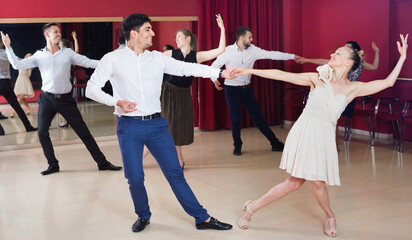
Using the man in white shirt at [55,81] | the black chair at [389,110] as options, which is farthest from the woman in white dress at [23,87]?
the black chair at [389,110]

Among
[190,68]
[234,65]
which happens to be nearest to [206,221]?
[190,68]

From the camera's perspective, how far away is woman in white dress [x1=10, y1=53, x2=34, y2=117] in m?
7.90

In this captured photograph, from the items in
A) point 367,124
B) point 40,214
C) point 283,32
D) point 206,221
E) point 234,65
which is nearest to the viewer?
point 206,221

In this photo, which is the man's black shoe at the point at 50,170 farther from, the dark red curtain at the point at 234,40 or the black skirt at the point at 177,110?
the dark red curtain at the point at 234,40

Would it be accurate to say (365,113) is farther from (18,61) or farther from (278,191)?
(18,61)

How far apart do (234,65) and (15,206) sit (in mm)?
3605

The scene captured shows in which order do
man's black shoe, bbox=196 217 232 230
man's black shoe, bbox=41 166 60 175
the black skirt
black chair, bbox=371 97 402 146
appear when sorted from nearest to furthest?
man's black shoe, bbox=196 217 232 230, the black skirt, man's black shoe, bbox=41 166 60 175, black chair, bbox=371 97 402 146

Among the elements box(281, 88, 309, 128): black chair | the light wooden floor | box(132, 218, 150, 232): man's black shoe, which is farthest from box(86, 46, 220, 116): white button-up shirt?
box(281, 88, 309, 128): black chair

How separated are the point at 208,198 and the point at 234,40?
4.57 metres

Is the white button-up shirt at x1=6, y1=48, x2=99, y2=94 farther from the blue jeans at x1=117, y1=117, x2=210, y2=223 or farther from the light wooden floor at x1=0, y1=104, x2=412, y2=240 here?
the blue jeans at x1=117, y1=117, x2=210, y2=223

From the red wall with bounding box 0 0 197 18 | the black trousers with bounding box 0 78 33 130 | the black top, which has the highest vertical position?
the red wall with bounding box 0 0 197 18

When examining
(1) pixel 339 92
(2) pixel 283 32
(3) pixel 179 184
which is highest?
(2) pixel 283 32

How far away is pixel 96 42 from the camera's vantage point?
27.4 ft

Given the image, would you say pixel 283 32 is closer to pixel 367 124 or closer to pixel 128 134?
pixel 367 124
